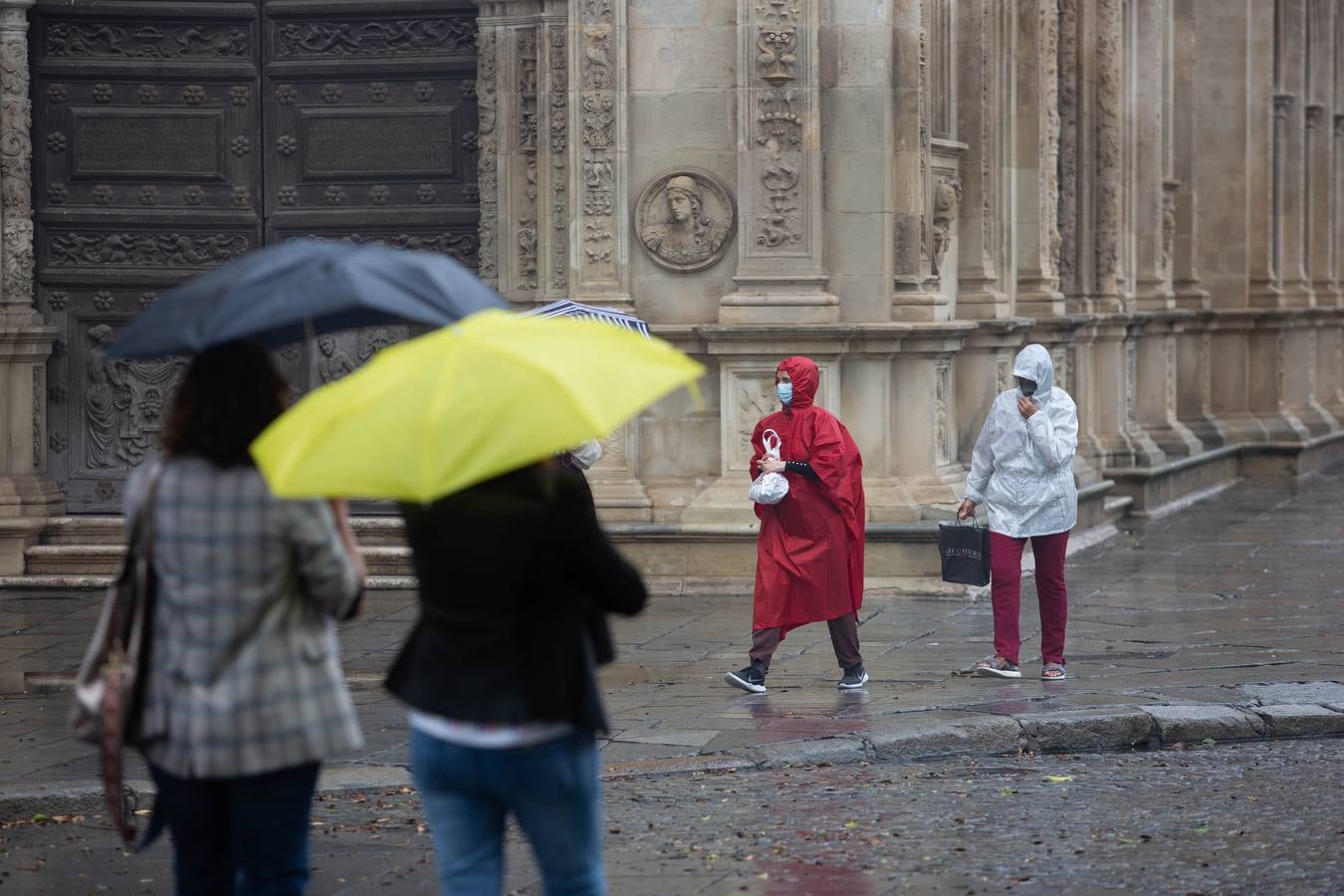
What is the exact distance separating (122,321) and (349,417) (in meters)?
11.5

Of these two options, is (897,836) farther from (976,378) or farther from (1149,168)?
(1149,168)

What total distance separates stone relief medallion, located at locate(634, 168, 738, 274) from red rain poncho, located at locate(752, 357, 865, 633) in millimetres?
3874

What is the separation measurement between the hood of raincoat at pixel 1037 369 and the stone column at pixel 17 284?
704 centimetres

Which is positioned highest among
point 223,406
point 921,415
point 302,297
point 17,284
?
point 17,284

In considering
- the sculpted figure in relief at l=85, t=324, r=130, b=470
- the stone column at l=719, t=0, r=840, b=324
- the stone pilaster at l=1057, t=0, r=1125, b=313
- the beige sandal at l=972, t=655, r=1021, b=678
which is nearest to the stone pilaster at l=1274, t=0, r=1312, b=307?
the stone pilaster at l=1057, t=0, r=1125, b=313

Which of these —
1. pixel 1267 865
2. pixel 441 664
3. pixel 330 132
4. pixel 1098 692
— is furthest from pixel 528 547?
pixel 330 132

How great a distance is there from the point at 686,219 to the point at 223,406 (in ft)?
32.5

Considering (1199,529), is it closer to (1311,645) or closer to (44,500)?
(1311,645)

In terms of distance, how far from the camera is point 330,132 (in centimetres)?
1574

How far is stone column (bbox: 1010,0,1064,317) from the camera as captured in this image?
18.5m

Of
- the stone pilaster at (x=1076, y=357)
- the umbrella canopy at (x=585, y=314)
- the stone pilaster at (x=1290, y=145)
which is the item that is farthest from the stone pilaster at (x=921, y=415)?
→ the stone pilaster at (x=1290, y=145)

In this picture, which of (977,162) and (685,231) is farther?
(977,162)

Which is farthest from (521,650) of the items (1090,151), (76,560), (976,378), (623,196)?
(1090,151)

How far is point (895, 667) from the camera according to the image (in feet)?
38.8
